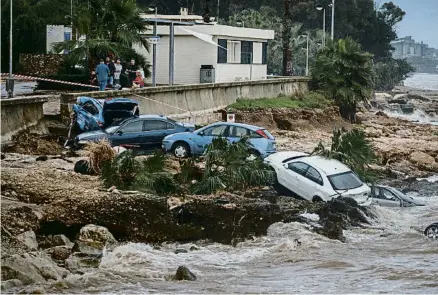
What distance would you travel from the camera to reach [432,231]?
22812 millimetres

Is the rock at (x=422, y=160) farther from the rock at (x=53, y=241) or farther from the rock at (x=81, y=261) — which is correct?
the rock at (x=81, y=261)

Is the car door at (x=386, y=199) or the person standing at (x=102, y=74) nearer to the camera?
the car door at (x=386, y=199)

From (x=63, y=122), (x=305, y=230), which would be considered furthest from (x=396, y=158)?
(x=305, y=230)

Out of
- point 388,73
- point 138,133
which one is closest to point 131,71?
point 138,133

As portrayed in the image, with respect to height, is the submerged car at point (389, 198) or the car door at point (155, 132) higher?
Answer: the car door at point (155, 132)

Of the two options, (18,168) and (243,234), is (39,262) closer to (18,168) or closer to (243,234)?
(243,234)

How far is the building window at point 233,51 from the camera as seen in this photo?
168 ft

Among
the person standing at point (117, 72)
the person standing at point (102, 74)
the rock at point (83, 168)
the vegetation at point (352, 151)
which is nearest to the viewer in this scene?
the rock at point (83, 168)

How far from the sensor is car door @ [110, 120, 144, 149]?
28.5 meters

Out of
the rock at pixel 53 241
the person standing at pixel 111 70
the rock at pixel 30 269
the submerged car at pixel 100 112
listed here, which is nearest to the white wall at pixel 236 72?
the person standing at pixel 111 70

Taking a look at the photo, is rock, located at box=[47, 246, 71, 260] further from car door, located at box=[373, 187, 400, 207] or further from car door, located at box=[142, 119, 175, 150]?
car door, located at box=[373, 187, 400, 207]

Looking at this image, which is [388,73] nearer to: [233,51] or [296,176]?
[233,51]

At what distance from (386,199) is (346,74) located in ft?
77.7

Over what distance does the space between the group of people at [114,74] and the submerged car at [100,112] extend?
2759 mm
